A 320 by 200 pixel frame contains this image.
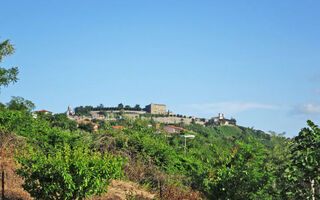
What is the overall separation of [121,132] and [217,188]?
816 cm

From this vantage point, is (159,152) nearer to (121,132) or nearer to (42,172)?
(121,132)

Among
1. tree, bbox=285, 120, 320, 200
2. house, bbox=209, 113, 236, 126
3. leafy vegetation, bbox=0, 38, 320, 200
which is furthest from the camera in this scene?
house, bbox=209, 113, 236, 126

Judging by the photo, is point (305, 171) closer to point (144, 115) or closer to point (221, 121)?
point (144, 115)

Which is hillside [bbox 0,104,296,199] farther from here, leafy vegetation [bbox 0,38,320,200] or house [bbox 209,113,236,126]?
house [bbox 209,113,236,126]

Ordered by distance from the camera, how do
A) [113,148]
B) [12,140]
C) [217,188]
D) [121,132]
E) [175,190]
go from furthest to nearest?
1. [121,132]
2. [113,148]
3. [12,140]
4. [175,190]
5. [217,188]

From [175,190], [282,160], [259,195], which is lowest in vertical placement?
[175,190]

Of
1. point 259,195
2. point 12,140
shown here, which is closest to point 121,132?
point 12,140

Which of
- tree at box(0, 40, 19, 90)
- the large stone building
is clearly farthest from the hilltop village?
tree at box(0, 40, 19, 90)

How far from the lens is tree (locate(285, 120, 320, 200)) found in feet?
16.0

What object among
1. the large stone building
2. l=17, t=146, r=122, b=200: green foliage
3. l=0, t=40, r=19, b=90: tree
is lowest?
l=17, t=146, r=122, b=200: green foliage

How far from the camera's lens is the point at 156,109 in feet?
464

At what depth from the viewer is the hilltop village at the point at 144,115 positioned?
11919cm

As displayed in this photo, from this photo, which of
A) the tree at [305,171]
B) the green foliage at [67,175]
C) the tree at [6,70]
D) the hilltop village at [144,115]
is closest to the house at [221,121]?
the hilltop village at [144,115]

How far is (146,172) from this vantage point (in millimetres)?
12320
